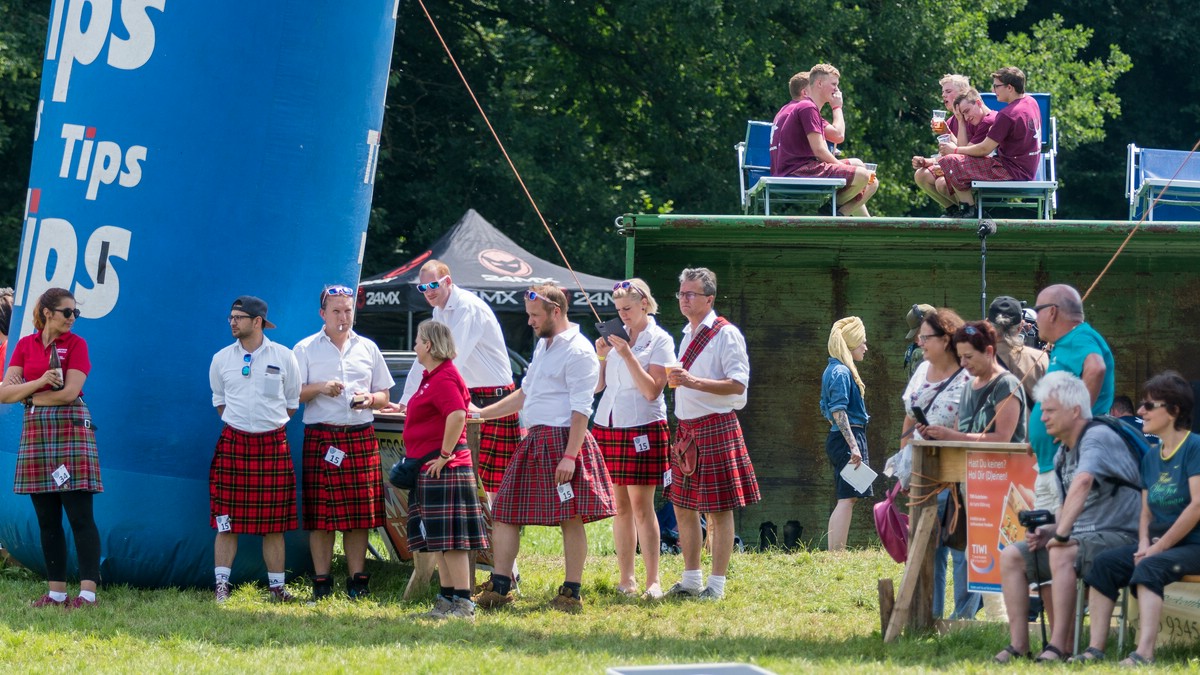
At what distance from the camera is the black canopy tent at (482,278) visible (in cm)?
1630

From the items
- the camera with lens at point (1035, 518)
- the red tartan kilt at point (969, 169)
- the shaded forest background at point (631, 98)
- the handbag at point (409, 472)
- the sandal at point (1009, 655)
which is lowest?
the sandal at point (1009, 655)

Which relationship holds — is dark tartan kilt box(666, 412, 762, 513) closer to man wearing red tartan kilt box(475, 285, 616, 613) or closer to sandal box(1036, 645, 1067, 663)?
man wearing red tartan kilt box(475, 285, 616, 613)

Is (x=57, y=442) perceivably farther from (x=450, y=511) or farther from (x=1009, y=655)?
(x=1009, y=655)

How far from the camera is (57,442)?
25.5 ft

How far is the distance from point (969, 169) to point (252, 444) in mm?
Answer: 5088

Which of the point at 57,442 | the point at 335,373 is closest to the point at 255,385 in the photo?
the point at 335,373

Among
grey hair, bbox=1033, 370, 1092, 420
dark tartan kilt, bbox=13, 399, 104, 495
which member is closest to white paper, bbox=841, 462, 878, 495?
grey hair, bbox=1033, 370, 1092, 420

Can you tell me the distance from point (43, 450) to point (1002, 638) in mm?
4840

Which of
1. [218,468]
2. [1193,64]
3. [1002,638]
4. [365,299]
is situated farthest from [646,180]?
[1002,638]

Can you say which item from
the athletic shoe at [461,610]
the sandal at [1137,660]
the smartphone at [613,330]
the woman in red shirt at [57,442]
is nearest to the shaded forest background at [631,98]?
the woman in red shirt at [57,442]

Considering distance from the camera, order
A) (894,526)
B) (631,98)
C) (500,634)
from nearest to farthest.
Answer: (500,634) → (894,526) → (631,98)

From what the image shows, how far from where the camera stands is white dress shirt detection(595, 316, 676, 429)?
795 cm

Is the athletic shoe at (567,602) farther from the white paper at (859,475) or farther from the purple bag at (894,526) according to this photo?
the white paper at (859,475)

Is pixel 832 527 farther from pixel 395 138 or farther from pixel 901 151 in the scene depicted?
pixel 395 138
